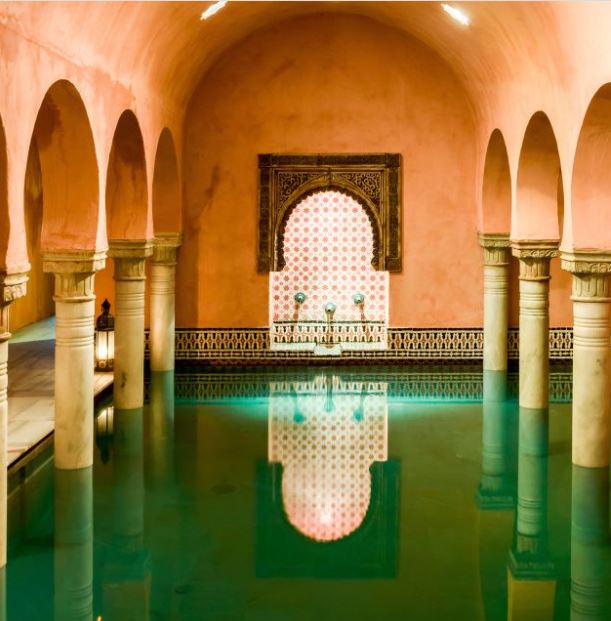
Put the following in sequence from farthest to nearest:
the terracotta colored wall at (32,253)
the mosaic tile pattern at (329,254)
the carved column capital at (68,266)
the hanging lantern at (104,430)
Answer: the terracotta colored wall at (32,253) → the mosaic tile pattern at (329,254) → the hanging lantern at (104,430) → the carved column capital at (68,266)

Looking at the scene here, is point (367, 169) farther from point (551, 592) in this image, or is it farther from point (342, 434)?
point (551, 592)

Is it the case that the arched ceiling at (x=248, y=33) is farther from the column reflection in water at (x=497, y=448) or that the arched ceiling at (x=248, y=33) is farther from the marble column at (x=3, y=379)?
the column reflection in water at (x=497, y=448)

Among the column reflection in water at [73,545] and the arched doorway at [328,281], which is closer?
the column reflection in water at [73,545]

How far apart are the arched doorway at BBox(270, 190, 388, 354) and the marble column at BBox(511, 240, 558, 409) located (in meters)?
3.79

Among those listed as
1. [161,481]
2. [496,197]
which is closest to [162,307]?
[496,197]

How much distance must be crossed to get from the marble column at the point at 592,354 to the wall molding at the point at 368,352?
580 centimetres

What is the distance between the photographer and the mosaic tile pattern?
14.9m

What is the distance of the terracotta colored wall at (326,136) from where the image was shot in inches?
564

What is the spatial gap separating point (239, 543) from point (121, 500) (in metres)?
1.37

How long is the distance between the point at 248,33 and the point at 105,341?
444 centimetres

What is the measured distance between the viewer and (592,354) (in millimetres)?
8664

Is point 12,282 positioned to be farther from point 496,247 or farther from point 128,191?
point 496,247

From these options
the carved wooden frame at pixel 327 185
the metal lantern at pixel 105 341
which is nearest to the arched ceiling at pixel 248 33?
the carved wooden frame at pixel 327 185

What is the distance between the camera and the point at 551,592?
6.05 meters
